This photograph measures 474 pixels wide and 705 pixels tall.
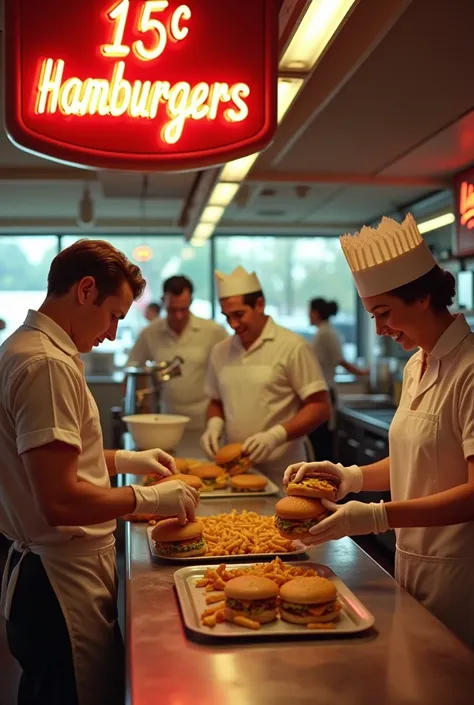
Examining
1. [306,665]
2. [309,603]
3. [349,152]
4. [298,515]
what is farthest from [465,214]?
[306,665]

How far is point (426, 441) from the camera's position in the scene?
78.2 inches

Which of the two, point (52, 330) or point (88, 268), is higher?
point (88, 268)

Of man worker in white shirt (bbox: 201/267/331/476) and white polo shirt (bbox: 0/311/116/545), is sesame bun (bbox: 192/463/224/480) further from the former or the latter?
white polo shirt (bbox: 0/311/116/545)

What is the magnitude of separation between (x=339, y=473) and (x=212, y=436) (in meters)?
1.46

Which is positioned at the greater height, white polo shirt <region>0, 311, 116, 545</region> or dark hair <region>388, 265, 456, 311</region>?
dark hair <region>388, 265, 456, 311</region>

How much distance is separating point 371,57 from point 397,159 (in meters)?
2.21

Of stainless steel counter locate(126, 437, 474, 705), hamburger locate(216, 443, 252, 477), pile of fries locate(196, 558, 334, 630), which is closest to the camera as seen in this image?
stainless steel counter locate(126, 437, 474, 705)

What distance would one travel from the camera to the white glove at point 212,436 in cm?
359

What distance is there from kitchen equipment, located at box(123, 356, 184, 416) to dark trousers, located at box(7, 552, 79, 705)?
2644 mm

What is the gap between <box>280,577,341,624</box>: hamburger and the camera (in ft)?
5.31

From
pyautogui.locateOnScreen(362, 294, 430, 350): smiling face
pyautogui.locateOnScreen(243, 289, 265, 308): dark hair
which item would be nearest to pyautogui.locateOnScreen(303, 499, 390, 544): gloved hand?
pyautogui.locateOnScreen(362, 294, 430, 350): smiling face

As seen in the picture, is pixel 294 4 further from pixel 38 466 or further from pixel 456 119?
pixel 456 119

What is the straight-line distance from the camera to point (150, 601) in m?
1.81

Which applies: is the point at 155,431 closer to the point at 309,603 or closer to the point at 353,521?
the point at 353,521
